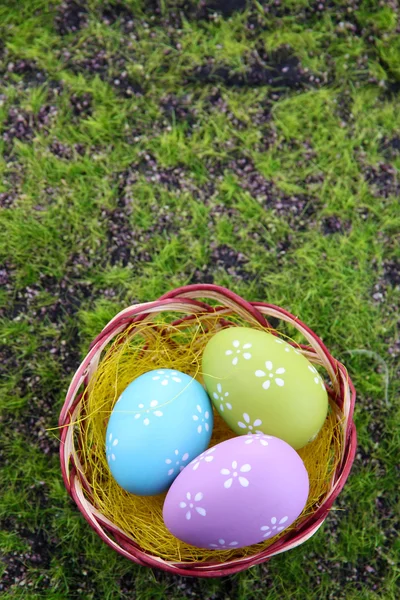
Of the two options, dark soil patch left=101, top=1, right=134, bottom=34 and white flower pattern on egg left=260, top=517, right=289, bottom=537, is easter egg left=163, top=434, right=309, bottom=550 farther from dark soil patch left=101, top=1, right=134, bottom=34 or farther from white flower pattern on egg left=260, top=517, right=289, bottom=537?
dark soil patch left=101, top=1, right=134, bottom=34

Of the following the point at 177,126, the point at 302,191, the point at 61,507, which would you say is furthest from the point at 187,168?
Result: the point at 61,507

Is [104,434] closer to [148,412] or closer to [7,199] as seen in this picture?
[148,412]

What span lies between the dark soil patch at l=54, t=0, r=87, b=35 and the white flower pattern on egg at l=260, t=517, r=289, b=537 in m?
1.71

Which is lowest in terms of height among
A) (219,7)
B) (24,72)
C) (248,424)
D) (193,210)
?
(248,424)

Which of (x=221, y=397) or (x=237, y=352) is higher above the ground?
(x=237, y=352)

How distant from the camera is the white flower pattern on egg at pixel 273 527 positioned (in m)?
1.20

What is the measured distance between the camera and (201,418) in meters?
1.35

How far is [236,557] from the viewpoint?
56.6 inches

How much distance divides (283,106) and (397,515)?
1387 millimetres

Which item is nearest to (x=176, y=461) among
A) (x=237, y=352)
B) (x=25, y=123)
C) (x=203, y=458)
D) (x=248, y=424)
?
(x=203, y=458)

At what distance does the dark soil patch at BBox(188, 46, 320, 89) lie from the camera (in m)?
1.95

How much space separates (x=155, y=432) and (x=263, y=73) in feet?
4.32

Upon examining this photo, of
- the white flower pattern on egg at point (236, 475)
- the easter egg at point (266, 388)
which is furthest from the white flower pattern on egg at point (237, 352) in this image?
the white flower pattern on egg at point (236, 475)

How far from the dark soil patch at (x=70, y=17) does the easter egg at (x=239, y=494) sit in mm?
1538
